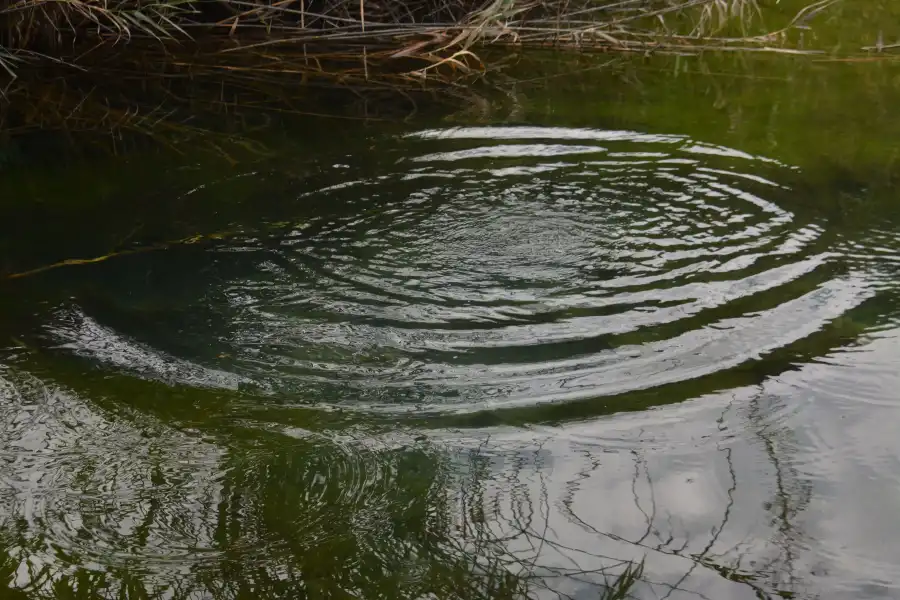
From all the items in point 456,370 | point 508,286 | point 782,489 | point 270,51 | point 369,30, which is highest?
point 369,30

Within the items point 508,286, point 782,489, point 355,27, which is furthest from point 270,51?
point 782,489

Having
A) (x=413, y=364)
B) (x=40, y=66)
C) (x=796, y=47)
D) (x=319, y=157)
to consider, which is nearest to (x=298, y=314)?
(x=413, y=364)

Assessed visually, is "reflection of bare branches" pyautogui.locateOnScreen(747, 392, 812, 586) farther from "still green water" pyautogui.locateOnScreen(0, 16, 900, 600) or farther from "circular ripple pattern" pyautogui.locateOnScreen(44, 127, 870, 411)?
"circular ripple pattern" pyautogui.locateOnScreen(44, 127, 870, 411)

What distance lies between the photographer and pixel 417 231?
3.13m

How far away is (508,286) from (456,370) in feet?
1.57

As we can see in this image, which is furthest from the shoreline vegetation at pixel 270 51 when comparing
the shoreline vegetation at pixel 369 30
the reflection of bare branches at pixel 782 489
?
the reflection of bare branches at pixel 782 489

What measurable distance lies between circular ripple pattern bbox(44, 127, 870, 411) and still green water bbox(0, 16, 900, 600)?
10mm

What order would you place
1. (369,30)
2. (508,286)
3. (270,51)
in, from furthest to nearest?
(369,30)
(270,51)
(508,286)

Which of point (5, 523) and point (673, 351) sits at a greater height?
point (673, 351)

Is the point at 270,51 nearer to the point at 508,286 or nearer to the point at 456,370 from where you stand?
the point at 508,286

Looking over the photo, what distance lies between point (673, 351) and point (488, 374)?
51 cm

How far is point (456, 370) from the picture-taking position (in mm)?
2402

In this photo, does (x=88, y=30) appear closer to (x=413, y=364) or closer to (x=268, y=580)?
(x=413, y=364)

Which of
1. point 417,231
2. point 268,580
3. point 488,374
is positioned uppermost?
point 417,231
